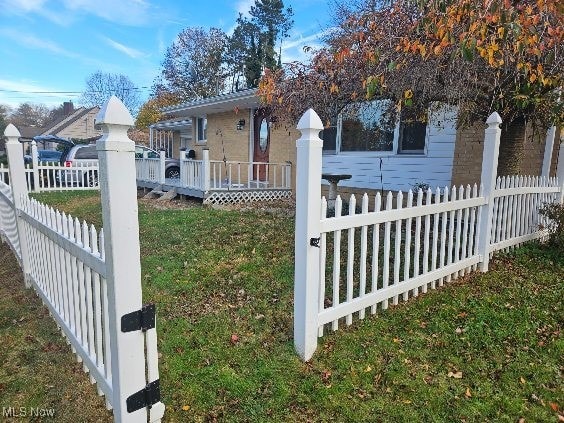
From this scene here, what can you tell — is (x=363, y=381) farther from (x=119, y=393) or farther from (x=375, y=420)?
(x=119, y=393)

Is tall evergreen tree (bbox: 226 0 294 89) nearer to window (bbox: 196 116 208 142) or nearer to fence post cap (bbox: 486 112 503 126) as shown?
window (bbox: 196 116 208 142)

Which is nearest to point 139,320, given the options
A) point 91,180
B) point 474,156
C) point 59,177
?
point 474,156

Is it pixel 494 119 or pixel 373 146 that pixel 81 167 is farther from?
pixel 494 119

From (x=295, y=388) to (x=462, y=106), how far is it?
4.41 metres

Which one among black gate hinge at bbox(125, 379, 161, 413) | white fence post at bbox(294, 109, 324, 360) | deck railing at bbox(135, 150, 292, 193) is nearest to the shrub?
white fence post at bbox(294, 109, 324, 360)

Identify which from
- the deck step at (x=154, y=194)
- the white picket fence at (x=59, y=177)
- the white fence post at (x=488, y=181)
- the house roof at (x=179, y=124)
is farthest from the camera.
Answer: the house roof at (x=179, y=124)

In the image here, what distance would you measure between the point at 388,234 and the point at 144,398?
96.3 inches

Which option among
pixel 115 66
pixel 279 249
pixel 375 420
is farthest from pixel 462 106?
pixel 115 66

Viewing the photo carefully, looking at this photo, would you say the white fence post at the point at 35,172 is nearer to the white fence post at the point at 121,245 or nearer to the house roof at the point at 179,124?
the house roof at the point at 179,124

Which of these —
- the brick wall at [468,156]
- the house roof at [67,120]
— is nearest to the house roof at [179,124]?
the brick wall at [468,156]

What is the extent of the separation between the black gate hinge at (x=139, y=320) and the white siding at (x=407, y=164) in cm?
681

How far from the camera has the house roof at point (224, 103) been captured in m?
11.1

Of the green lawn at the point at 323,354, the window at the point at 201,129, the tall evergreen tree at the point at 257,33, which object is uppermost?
the tall evergreen tree at the point at 257,33

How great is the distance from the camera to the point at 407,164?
8.88m
